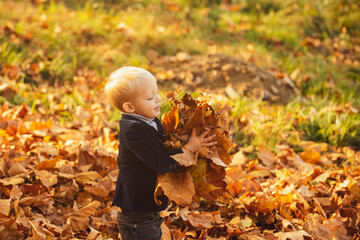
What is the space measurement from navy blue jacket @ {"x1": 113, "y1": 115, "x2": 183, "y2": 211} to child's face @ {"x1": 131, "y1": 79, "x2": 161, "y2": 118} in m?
0.05

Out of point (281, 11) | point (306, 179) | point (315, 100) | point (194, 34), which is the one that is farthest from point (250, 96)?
point (281, 11)

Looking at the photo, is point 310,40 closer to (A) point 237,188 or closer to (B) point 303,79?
(B) point 303,79

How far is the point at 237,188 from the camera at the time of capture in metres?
2.70

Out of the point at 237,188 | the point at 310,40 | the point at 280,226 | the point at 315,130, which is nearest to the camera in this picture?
the point at 280,226

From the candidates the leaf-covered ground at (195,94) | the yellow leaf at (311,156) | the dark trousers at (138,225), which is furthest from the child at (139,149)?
the yellow leaf at (311,156)

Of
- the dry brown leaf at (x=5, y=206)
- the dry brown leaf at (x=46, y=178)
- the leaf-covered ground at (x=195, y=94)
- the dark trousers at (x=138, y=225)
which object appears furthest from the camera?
the dry brown leaf at (x=46, y=178)

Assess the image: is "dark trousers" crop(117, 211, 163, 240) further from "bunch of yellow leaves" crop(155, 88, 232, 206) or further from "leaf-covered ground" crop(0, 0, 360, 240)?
"leaf-covered ground" crop(0, 0, 360, 240)

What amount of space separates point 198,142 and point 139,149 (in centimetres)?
29

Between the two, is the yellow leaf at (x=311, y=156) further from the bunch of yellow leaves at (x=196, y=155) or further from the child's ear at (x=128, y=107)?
the child's ear at (x=128, y=107)

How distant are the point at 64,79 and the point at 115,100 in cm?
287

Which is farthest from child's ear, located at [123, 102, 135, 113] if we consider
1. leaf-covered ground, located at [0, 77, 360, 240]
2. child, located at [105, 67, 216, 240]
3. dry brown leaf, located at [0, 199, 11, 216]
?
dry brown leaf, located at [0, 199, 11, 216]

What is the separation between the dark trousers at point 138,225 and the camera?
1834 mm

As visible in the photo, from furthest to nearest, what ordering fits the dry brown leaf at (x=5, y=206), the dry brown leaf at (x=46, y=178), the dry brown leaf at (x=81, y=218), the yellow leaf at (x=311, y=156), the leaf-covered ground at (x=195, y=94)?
the yellow leaf at (x=311, y=156) → the dry brown leaf at (x=46, y=178) → the leaf-covered ground at (x=195, y=94) → the dry brown leaf at (x=81, y=218) → the dry brown leaf at (x=5, y=206)

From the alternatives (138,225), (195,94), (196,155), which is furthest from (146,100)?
(195,94)
